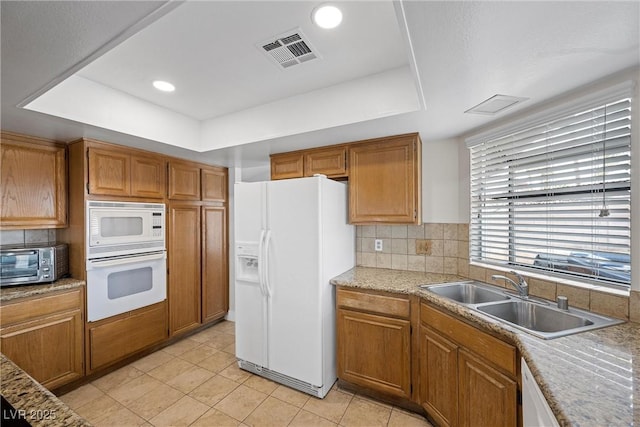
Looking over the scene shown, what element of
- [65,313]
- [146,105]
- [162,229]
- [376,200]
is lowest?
[65,313]

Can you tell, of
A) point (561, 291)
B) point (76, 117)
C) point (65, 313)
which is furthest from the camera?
point (65, 313)

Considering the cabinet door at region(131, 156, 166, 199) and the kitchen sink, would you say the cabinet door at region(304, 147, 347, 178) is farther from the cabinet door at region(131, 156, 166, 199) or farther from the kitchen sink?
the cabinet door at region(131, 156, 166, 199)

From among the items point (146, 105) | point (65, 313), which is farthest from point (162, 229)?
point (146, 105)

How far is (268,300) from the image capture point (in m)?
2.41

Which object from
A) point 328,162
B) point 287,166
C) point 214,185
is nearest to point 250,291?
point 287,166

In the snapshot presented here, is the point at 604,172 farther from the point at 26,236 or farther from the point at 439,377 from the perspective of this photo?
the point at 26,236

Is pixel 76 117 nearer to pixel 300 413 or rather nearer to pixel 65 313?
pixel 65 313

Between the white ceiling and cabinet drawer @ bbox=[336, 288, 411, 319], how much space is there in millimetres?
1294

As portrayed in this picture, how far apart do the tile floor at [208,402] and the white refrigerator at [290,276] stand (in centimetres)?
13

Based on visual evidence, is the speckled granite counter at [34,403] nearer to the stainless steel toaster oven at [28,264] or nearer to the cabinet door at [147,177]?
the stainless steel toaster oven at [28,264]

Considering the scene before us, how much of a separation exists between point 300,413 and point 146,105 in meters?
2.71

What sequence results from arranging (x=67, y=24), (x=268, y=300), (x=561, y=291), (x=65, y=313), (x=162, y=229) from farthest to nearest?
(x=162, y=229) < (x=268, y=300) < (x=65, y=313) < (x=561, y=291) < (x=67, y=24)

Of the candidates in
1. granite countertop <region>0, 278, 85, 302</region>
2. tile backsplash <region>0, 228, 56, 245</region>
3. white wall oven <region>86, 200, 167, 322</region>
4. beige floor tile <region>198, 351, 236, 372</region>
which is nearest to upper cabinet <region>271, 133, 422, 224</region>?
white wall oven <region>86, 200, 167, 322</region>

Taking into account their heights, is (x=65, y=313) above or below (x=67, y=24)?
below
